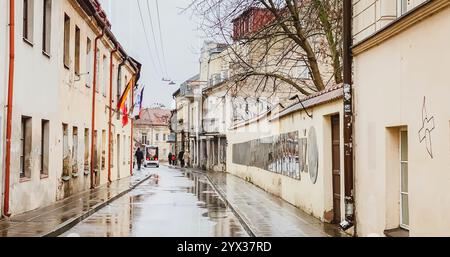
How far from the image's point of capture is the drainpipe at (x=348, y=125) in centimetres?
1071

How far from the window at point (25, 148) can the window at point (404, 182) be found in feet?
30.4

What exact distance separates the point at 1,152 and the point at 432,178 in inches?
346

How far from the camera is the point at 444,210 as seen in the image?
22.9 ft

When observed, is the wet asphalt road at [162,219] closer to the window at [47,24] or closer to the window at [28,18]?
the window at [28,18]

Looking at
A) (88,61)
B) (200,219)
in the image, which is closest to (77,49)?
(88,61)

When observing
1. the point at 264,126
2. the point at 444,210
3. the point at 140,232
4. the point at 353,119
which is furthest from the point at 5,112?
the point at 264,126

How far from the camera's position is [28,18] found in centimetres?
1459

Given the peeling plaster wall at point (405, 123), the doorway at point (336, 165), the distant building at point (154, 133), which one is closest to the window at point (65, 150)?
the doorway at point (336, 165)

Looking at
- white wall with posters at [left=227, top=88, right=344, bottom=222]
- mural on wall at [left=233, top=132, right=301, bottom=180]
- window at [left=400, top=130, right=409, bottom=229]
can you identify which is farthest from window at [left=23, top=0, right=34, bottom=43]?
window at [left=400, top=130, right=409, bottom=229]

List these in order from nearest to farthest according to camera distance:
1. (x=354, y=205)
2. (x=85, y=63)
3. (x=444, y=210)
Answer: (x=444, y=210) → (x=354, y=205) → (x=85, y=63)

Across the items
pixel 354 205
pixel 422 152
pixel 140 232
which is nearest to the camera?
pixel 422 152

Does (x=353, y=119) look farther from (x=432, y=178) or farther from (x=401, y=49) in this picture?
(x=432, y=178)

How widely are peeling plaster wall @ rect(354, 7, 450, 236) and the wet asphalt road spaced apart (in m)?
3.24

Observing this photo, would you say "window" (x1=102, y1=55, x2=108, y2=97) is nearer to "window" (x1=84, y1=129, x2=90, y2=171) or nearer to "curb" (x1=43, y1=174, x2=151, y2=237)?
"window" (x1=84, y1=129, x2=90, y2=171)
